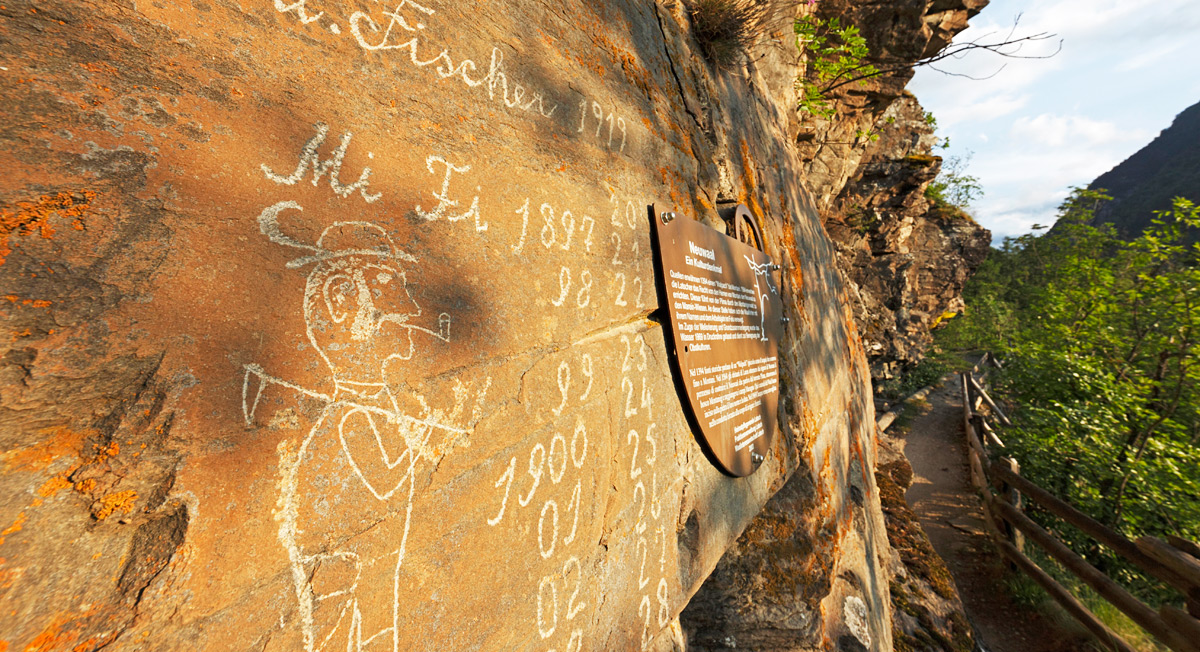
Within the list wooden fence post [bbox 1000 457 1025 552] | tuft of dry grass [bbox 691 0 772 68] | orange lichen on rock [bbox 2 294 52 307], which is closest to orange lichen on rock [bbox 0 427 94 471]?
orange lichen on rock [bbox 2 294 52 307]

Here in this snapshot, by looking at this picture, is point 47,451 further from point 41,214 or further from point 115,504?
point 41,214

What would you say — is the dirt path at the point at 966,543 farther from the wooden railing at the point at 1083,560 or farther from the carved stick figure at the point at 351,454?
the carved stick figure at the point at 351,454

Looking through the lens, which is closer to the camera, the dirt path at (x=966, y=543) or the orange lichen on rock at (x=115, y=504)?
the orange lichen on rock at (x=115, y=504)

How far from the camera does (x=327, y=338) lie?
37.0 inches

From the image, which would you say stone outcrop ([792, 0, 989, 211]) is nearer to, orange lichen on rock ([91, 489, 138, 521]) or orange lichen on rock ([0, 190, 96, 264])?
orange lichen on rock ([0, 190, 96, 264])

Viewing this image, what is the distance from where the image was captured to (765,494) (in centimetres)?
257

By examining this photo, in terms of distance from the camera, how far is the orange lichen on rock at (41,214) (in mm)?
643

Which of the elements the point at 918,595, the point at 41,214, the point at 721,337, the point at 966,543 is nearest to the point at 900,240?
the point at 966,543

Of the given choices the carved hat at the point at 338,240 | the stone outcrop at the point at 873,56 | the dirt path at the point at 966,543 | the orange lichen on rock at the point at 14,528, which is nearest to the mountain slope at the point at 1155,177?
the dirt path at the point at 966,543

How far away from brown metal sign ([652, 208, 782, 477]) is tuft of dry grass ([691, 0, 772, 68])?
1.45 metres

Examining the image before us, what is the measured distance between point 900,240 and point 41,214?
17.7m

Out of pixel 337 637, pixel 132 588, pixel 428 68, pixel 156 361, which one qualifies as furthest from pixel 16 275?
pixel 428 68

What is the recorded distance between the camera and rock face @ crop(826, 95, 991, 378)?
1345 centimetres

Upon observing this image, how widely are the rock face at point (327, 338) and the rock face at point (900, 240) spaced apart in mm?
12258
